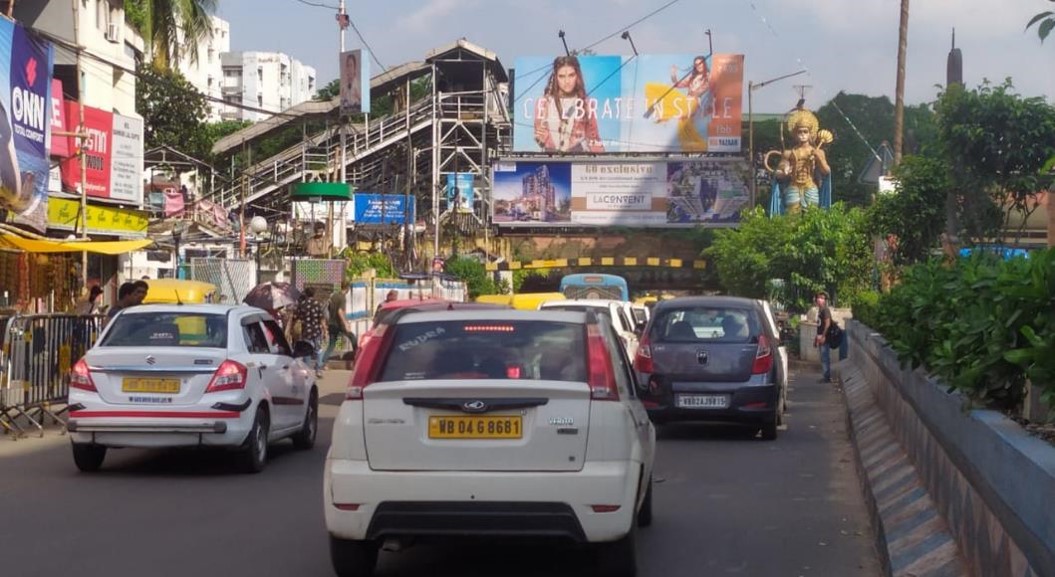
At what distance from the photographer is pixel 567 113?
67812 millimetres

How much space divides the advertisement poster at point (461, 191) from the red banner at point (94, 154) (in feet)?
121

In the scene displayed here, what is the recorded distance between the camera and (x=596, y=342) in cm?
786

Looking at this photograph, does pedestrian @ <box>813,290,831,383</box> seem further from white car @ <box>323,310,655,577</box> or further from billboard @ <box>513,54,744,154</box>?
billboard @ <box>513,54,744,154</box>

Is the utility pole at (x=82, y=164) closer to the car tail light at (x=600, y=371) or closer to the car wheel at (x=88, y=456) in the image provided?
the car wheel at (x=88, y=456)

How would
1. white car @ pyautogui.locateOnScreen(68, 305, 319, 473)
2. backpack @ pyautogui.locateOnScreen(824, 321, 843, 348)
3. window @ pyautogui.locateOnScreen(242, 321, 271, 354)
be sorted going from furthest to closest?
backpack @ pyautogui.locateOnScreen(824, 321, 843, 348) → window @ pyautogui.locateOnScreen(242, 321, 271, 354) → white car @ pyautogui.locateOnScreen(68, 305, 319, 473)

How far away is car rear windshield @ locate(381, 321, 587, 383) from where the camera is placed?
25.1ft

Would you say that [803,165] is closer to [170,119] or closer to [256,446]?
[170,119]

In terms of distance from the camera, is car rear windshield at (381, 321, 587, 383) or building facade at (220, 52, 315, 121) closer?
car rear windshield at (381, 321, 587, 383)

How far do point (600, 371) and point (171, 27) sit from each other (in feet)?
98.3

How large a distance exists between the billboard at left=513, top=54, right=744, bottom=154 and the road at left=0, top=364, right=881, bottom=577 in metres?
52.9

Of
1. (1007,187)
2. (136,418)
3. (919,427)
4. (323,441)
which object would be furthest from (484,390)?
(1007,187)

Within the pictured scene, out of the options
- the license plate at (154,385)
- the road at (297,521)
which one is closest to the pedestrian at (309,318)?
the road at (297,521)

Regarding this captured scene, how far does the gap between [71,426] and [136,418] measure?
23.8 inches

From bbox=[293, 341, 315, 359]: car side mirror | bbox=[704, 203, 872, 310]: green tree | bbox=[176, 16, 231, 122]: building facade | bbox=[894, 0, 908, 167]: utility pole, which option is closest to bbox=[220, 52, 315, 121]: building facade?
bbox=[176, 16, 231, 122]: building facade
